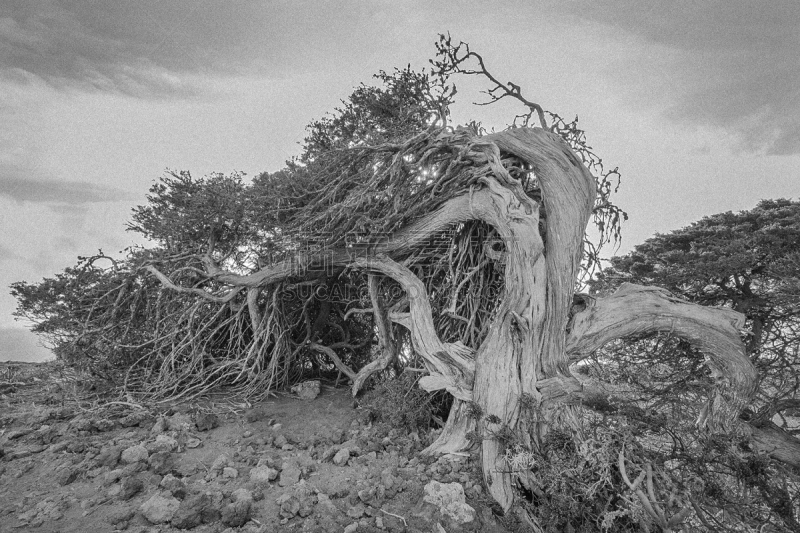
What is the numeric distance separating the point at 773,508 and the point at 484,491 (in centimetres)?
203

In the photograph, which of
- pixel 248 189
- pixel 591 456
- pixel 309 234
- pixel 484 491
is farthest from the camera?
pixel 248 189

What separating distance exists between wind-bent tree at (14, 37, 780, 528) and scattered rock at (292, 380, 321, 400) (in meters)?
0.38

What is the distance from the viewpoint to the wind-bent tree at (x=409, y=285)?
347 centimetres

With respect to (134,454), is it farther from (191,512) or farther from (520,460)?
(520,460)

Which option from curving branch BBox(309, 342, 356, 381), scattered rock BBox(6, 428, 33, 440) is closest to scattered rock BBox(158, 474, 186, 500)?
scattered rock BBox(6, 428, 33, 440)

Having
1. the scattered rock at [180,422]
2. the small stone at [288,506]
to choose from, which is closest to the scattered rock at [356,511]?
the small stone at [288,506]

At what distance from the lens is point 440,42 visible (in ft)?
15.8

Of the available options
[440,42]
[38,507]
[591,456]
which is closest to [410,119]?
[440,42]

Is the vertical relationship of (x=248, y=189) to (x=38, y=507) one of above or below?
above

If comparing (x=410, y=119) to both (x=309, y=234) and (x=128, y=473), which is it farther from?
(x=128, y=473)

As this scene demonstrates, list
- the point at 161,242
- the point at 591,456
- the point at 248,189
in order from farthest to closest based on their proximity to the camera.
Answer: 1. the point at 161,242
2. the point at 248,189
3. the point at 591,456

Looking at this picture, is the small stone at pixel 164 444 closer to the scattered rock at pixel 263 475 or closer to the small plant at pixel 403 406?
the scattered rock at pixel 263 475

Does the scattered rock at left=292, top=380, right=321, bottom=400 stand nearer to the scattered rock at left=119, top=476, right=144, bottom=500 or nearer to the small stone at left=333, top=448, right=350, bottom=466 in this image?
the small stone at left=333, top=448, right=350, bottom=466

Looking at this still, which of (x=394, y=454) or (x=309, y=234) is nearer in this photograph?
(x=394, y=454)
